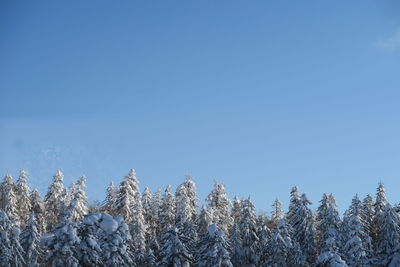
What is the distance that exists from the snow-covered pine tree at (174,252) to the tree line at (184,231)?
0.09 m

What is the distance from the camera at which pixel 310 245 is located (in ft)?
204

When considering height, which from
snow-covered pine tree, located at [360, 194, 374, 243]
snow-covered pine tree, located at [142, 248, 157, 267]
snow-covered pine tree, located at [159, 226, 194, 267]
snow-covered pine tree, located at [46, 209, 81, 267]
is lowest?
snow-covered pine tree, located at [46, 209, 81, 267]

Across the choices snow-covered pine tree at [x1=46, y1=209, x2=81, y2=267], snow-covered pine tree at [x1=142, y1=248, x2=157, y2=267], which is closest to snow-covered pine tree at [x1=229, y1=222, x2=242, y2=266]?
snow-covered pine tree at [x1=142, y1=248, x2=157, y2=267]

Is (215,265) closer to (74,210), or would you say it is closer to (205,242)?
(205,242)

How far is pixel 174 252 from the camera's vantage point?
44.7 metres

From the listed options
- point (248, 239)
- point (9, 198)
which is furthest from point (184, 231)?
point (9, 198)

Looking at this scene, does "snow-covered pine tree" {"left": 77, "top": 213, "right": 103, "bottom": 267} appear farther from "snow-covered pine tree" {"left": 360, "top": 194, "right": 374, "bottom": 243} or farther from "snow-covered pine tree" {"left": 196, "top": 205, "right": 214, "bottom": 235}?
"snow-covered pine tree" {"left": 360, "top": 194, "right": 374, "bottom": 243}

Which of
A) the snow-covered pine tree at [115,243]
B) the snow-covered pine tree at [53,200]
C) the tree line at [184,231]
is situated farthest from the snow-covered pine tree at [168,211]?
the snow-covered pine tree at [115,243]

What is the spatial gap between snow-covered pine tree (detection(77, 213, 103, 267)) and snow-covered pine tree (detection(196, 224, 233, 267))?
15.5 meters

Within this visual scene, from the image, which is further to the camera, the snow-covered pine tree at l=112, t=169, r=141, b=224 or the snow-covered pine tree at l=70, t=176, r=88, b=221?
the snow-covered pine tree at l=112, t=169, r=141, b=224

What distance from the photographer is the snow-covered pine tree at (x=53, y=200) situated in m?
77.9

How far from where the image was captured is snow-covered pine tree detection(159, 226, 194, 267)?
44.7 m

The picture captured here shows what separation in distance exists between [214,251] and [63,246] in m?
18.6

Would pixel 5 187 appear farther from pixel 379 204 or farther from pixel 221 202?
pixel 379 204
